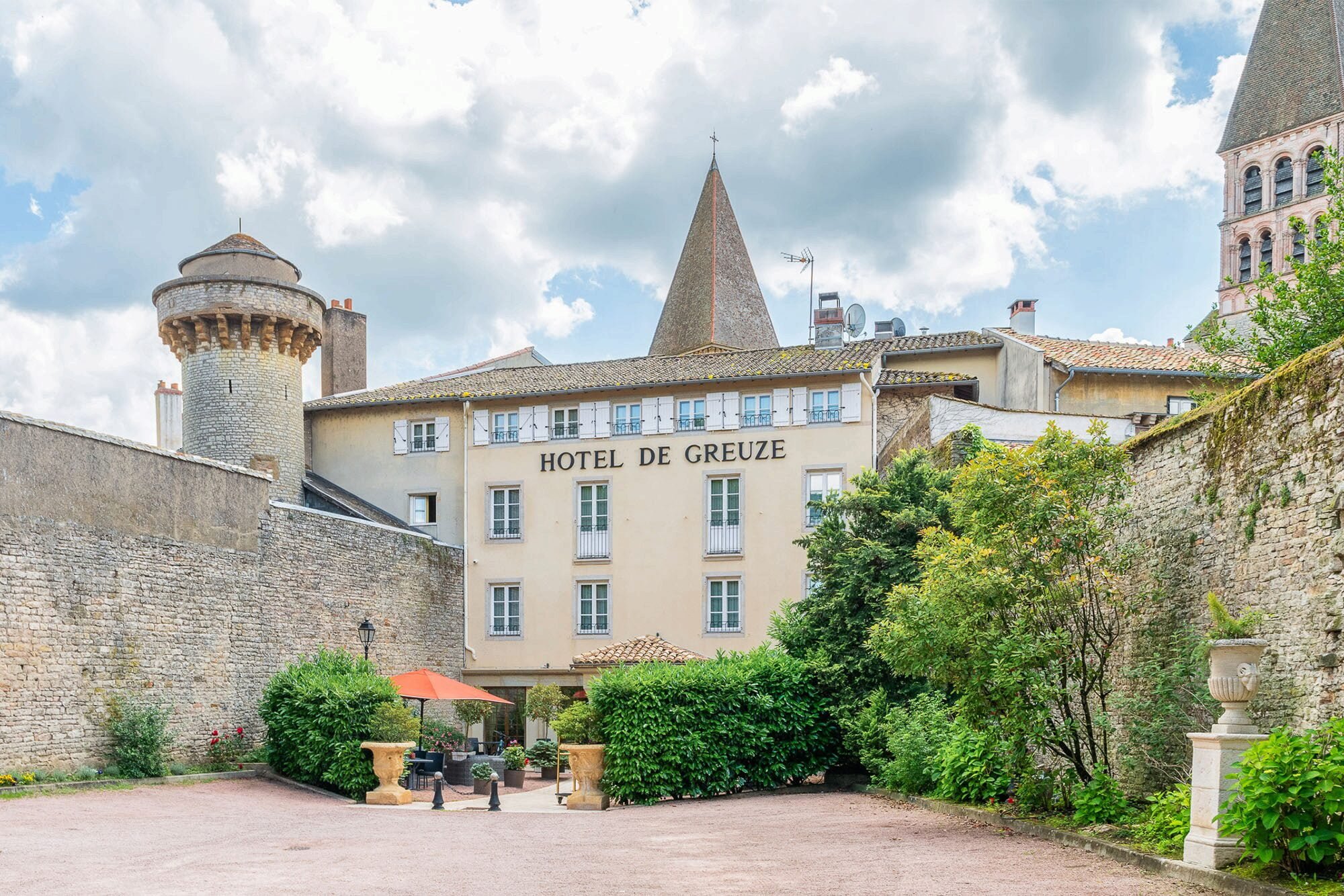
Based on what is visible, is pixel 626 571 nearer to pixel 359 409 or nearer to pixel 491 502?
pixel 491 502

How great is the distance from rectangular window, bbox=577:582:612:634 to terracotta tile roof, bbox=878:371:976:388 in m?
8.04

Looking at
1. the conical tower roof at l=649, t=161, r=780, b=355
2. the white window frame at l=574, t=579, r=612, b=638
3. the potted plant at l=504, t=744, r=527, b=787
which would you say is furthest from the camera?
the conical tower roof at l=649, t=161, r=780, b=355

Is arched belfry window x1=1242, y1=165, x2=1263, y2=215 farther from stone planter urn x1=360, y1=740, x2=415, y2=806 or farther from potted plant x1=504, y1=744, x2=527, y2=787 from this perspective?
stone planter urn x1=360, y1=740, x2=415, y2=806

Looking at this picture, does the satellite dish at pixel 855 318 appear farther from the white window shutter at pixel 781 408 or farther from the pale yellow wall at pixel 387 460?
the pale yellow wall at pixel 387 460

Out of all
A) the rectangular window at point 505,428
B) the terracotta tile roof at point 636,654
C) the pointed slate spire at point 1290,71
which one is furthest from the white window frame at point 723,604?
the pointed slate spire at point 1290,71

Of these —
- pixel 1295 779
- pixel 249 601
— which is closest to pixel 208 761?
pixel 249 601

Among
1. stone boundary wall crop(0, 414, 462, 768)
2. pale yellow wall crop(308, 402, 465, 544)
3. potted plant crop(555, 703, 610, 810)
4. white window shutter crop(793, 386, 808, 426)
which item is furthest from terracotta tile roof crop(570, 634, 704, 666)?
pale yellow wall crop(308, 402, 465, 544)

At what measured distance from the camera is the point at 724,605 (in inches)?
1111

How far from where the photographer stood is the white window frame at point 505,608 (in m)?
29.9

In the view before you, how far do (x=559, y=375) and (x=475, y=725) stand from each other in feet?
29.0

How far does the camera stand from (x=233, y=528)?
2259cm

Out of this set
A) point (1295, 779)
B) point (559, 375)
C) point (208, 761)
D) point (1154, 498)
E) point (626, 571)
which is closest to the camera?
point (1295, 779)

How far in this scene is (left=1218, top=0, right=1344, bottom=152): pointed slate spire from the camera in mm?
57531

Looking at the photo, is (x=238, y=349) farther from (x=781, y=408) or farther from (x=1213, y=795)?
(x=1213, y=795)
